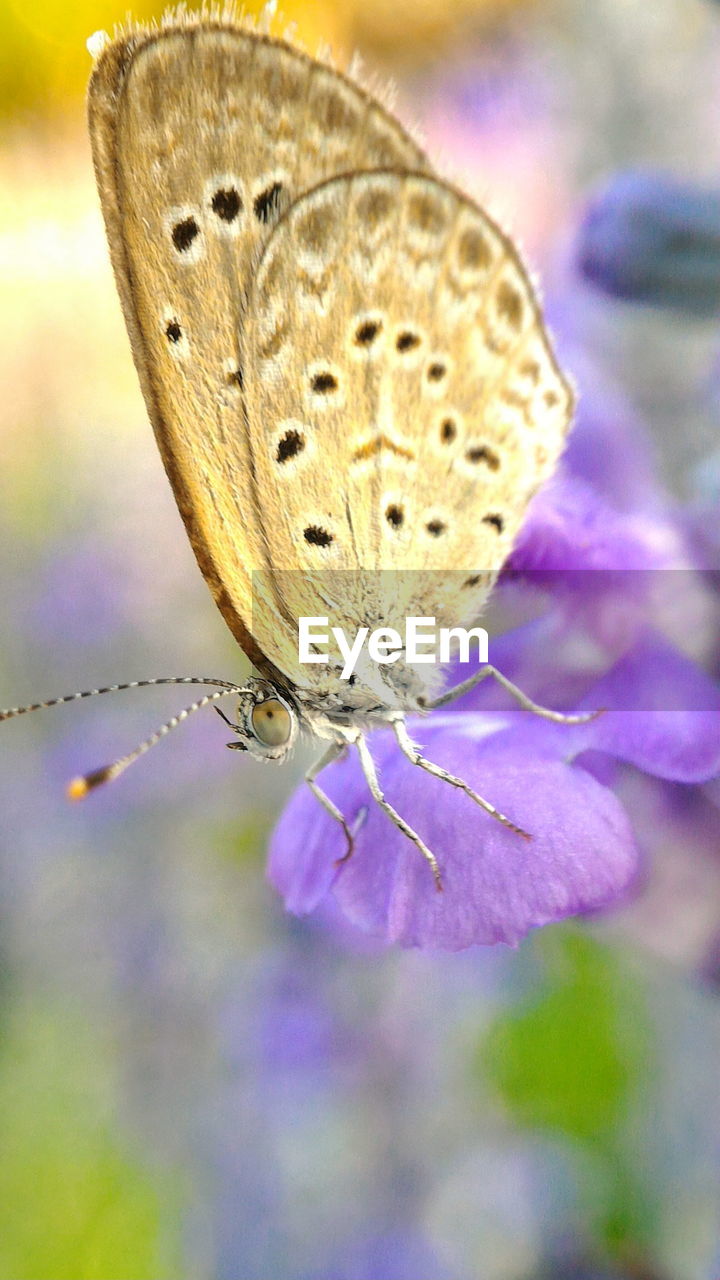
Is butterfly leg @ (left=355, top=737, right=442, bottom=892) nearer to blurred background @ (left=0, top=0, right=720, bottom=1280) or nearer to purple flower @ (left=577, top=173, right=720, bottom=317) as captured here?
blurred background @ (left=0, top=0, right=720, bottom=1280)

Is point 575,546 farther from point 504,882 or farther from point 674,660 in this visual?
point 504,882

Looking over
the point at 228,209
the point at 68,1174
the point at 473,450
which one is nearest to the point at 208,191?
the point at 228,209

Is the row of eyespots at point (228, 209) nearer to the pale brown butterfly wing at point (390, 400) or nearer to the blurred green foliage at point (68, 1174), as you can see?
the pale brown butterfly wing at point (390, 400)

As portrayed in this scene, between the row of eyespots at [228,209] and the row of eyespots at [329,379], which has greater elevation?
the row of eyespots at [228,209]

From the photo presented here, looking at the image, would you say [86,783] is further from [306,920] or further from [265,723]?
[306,920]

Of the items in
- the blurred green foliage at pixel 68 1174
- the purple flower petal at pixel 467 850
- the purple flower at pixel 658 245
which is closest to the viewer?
the purple flower petal at pixel 467 850

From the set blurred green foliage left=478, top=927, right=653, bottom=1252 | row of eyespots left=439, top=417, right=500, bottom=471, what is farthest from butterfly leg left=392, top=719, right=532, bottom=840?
blurred green foliage left=478, top=927, right=653, bottom=1252

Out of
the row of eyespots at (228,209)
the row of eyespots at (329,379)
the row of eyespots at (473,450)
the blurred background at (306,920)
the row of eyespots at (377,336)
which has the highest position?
the row of eyespots at (228,209)

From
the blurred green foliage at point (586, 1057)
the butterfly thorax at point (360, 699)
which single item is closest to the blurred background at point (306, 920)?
the blurred green foliage at point (586, 1057)
